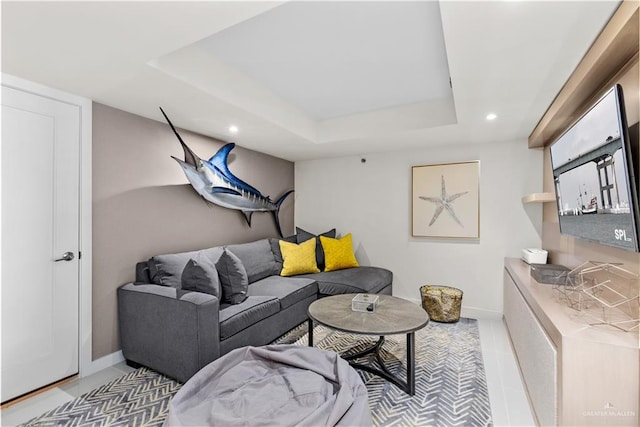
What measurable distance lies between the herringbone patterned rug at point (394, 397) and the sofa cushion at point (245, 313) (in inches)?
21.2

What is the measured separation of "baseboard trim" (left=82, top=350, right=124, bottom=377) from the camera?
236cm

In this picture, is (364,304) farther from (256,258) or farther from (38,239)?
(38,239)

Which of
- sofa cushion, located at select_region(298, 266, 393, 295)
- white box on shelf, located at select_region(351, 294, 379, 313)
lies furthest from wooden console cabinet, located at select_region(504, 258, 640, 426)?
sofa cushion, located at select_region(298, 266, 393, 295)

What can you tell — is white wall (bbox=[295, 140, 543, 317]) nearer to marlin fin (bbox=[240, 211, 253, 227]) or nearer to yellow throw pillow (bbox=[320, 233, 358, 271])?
yellow throw pillow (bbox=[320, 233, 358, 271])

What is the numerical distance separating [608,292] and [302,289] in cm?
243

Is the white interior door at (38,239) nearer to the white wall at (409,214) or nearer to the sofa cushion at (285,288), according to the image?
the sofa cushion at (285,288)

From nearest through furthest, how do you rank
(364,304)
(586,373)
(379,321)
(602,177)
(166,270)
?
(586,373) < (602,177) < (379,321) < (364,304) < (166,270)

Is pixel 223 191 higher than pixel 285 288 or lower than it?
higher

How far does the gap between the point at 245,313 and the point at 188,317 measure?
1.54 feet

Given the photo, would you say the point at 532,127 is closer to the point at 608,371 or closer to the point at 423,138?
the point at 423,138

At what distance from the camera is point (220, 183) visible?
345 cm

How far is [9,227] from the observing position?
203 centimetres

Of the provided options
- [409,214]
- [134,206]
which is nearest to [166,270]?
[134,206]

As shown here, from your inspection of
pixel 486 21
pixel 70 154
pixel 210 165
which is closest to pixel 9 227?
pixel 70 154
